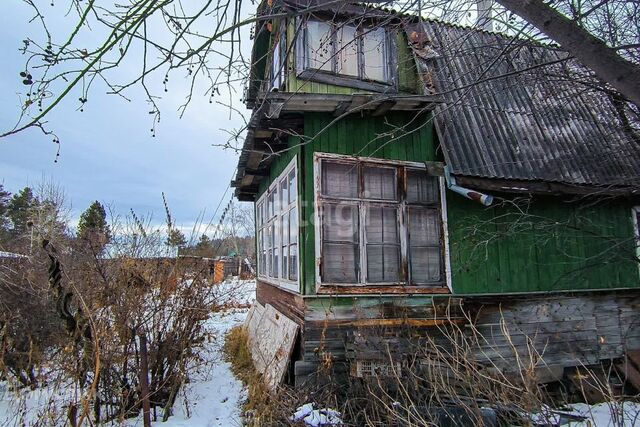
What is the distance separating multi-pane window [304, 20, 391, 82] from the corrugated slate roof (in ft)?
2.04

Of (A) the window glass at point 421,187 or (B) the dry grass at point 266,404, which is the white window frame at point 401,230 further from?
(B) the dry grass at point 266,404

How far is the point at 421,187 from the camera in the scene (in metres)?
A: 6.59

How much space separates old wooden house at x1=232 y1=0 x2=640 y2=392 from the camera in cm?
587

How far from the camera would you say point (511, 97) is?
7.98 meters

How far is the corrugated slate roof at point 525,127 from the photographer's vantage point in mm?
6582

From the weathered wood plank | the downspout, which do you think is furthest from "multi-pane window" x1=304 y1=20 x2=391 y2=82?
the weathered wood plank

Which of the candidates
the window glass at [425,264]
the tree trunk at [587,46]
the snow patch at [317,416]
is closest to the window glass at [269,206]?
the window glass at [425,264]

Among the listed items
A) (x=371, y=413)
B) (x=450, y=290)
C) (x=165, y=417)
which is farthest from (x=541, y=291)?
(x=165, y=417)

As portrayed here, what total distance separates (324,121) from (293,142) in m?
0.76

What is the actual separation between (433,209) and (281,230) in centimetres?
273

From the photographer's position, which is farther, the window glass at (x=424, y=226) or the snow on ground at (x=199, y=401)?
the window glass at (x=424, y=226)

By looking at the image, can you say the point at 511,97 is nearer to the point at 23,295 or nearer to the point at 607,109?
the point at 607,109

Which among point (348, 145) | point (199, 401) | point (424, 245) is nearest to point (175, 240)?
point (199, 401)

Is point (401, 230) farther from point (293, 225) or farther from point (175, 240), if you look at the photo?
point (175, 240)
